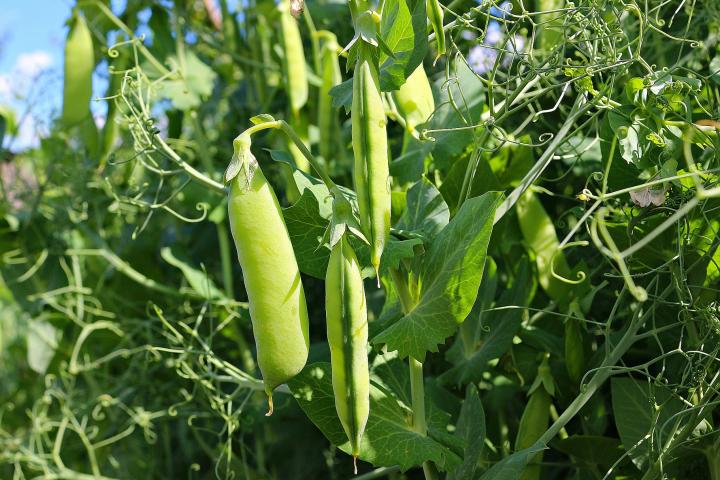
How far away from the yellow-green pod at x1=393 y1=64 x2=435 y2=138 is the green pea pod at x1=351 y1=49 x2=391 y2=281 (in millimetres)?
211

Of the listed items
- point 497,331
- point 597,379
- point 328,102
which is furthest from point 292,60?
point 597,379

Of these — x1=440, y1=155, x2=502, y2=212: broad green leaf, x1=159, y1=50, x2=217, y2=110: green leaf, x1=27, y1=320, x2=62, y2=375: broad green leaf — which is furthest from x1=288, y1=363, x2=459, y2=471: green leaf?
x1=27, y1=320, x2=62, y2=375: broad green leaf

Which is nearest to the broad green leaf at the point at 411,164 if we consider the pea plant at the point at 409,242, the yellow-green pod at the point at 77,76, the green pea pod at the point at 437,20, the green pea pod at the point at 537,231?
the pea plant at the point at 409,242

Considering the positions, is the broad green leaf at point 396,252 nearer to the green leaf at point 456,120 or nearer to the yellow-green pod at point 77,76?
the green leaf at point 456,120

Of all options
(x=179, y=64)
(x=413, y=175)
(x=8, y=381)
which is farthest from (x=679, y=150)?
(x=8, y=381)

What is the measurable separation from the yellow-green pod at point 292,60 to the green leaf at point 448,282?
0.41 meters

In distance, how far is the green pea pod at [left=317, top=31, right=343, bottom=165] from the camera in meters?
1.02

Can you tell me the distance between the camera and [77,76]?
43.4 inches

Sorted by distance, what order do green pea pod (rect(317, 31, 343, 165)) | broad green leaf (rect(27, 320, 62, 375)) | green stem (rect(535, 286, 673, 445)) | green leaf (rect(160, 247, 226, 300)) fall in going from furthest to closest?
broad green leaf (rect(27, 320, 62, 375)) < green leaf (rect(160, 247, 226, 300)) < green pea pod (rect(317, 31, 343, 165)) < green stem (rect(535, 286, 673, 445))

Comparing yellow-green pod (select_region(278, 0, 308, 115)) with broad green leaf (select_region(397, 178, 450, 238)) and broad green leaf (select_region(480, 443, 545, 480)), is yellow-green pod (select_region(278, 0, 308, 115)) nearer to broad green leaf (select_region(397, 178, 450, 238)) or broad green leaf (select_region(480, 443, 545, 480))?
broad green leaf (select_region(397, 178, 450, 238))

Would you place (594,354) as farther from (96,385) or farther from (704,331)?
(96,385)

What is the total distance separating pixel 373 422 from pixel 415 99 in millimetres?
327

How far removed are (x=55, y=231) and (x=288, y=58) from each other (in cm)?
57

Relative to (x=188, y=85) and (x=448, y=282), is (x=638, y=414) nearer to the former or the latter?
(x=448, y=282)
